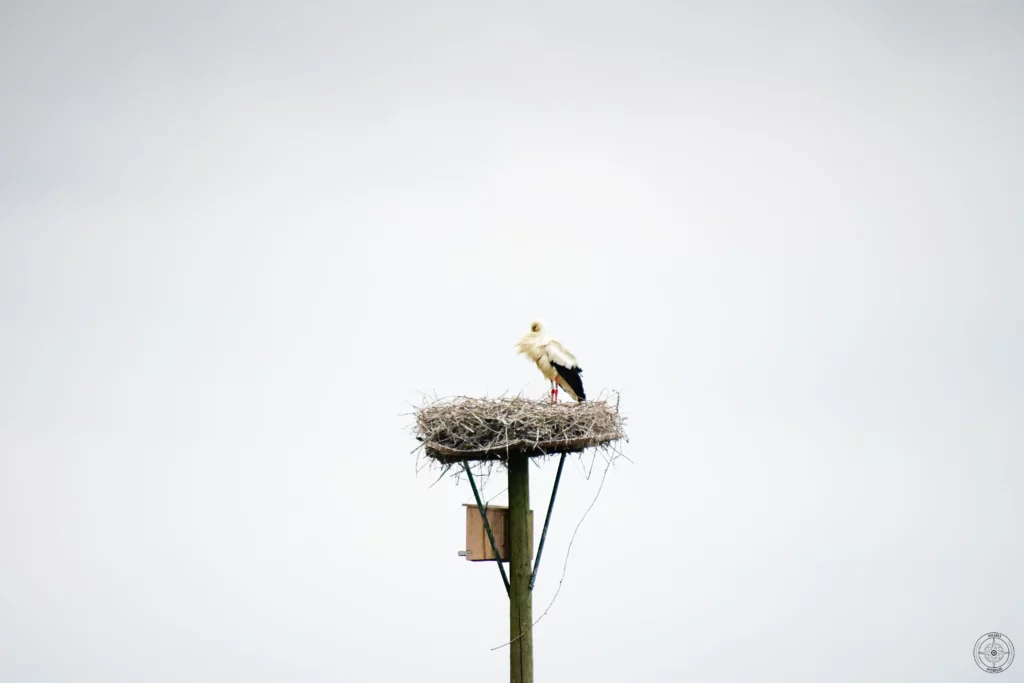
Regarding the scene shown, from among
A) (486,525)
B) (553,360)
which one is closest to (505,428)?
(486,525)

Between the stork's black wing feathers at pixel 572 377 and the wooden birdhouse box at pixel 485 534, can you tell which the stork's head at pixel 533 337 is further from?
the wooden birdhouse box at pixel 485 534

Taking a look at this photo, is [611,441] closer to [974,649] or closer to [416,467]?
[416,467]

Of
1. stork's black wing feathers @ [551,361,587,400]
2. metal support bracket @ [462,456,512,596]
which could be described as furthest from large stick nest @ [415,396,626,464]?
stork's black wing feathers @ [551,361,587,400]

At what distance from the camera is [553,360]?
1098 cm

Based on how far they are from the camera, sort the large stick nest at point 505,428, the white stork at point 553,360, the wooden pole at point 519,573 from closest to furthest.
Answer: the large stick nest at point 505,428
the wooden pole at point 519,573
the white stork at point 553,360

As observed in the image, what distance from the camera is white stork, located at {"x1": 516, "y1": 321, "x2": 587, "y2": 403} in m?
11.0

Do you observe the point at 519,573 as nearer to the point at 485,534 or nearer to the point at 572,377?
the point at 485,534

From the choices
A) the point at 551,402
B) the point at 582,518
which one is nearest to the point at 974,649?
the point at 582,518

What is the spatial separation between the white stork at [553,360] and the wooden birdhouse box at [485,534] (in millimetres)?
1855

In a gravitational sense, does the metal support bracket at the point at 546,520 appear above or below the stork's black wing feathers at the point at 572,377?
below

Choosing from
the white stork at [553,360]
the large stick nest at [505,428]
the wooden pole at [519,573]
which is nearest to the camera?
the large stick nest at [505,428]

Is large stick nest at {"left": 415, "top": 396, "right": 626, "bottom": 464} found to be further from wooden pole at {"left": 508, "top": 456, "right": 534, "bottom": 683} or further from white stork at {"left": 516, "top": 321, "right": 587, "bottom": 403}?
white stork at {"left": 516, "top": 321, "right": 587, "bottom": 403}

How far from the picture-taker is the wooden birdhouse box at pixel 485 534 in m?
9.41

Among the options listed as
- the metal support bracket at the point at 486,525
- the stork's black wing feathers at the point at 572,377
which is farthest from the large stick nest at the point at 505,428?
the stork's black wing feathers at the point at 572,377
